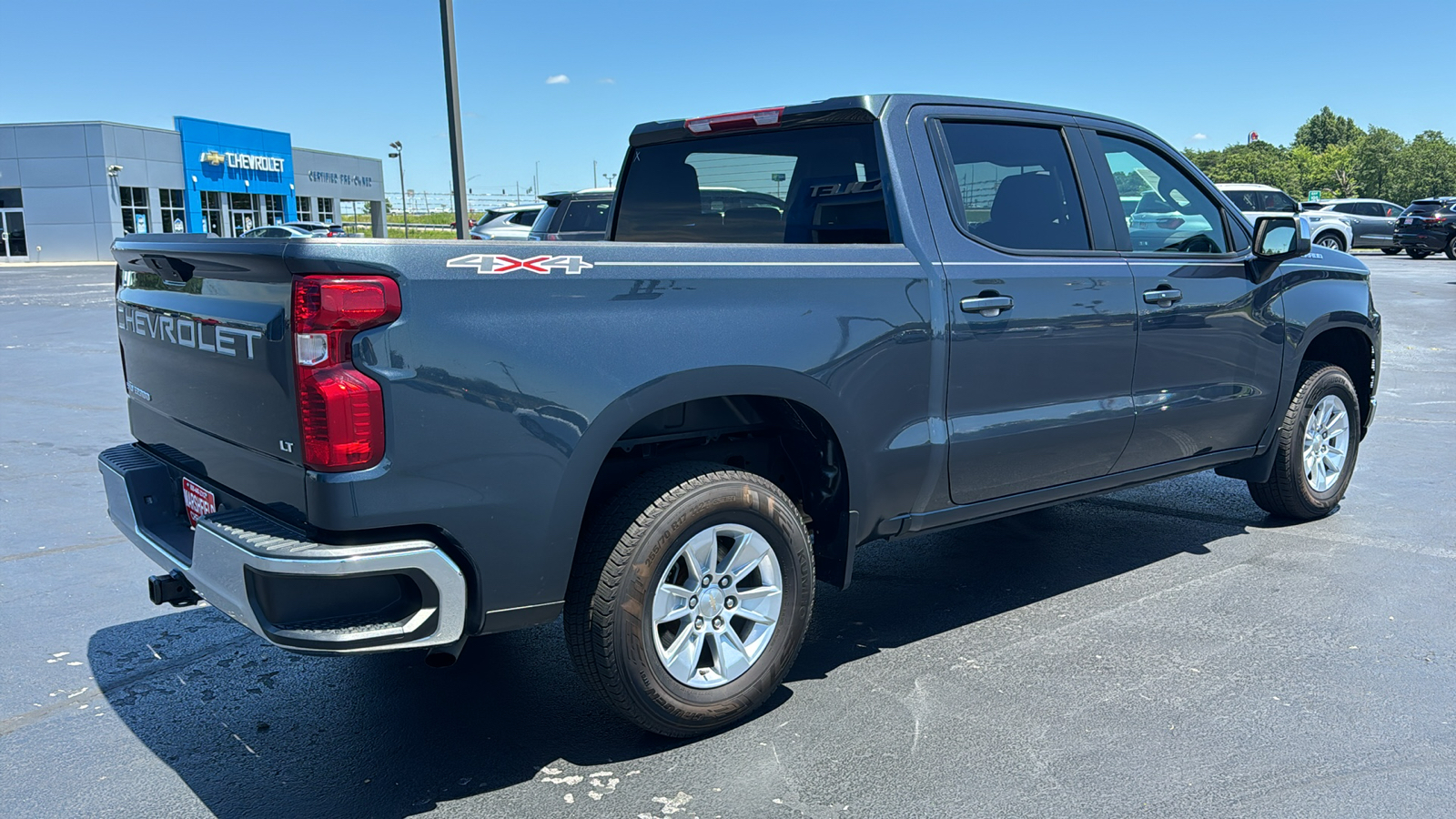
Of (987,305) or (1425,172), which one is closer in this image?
(987,305)

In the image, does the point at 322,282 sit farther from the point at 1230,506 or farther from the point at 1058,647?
the point at 1230,506

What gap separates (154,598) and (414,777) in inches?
39.1

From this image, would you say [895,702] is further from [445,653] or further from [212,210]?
[212,210]

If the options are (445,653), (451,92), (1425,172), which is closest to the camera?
(445,653)

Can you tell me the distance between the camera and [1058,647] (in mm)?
4070

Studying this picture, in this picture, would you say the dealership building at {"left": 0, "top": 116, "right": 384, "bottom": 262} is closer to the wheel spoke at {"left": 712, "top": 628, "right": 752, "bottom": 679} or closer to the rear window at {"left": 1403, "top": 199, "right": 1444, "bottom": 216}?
the rear window at {"left": 1403, "top": 199, "right": 1444, "bottom": 216}

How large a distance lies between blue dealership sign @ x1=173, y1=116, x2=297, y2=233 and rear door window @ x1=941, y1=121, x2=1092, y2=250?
51.8 meters

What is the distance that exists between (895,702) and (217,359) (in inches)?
91.2

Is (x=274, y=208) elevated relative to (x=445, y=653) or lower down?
elevated

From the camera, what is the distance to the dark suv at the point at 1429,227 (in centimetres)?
2956

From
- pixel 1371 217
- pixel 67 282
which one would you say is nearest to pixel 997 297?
pixel 67 282

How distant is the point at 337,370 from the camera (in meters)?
2.68

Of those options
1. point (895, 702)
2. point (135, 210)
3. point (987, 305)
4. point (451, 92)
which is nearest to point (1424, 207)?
point (451, 92)

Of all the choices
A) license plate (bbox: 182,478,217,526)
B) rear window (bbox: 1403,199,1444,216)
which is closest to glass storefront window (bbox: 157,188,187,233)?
rear window (bbox: 1403,199,1444,216)
